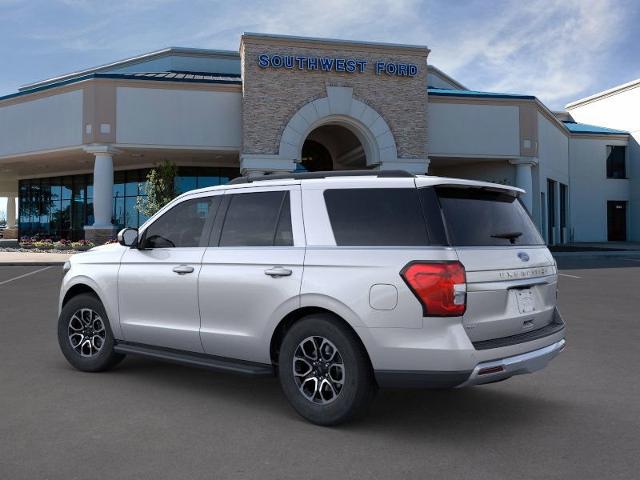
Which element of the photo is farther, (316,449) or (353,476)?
(316,449)

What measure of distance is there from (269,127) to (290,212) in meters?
22.8

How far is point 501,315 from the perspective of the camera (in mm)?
4250

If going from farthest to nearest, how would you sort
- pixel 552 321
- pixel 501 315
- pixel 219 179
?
pixel 219 179
pixel 552 321
pixel 501 315

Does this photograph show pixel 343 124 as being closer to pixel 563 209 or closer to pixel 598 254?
pixel 598 254

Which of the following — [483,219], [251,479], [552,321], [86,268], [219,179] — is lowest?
[251,479]

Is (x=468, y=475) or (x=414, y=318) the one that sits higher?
(x=414, y=318)

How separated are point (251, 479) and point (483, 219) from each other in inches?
96.8

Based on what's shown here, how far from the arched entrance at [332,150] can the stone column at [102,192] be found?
973 centimetres

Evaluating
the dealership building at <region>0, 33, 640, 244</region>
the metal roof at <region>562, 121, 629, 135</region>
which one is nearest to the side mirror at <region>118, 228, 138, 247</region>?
the dealership building at <region>0, 33, 640, 244</region>

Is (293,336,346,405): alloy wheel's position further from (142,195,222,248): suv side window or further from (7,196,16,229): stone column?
(7,196,16,229): stone column

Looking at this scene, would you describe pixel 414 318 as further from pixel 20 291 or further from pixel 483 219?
pixel 20 291

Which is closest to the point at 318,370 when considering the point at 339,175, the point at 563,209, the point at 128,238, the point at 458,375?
the point at 458,375

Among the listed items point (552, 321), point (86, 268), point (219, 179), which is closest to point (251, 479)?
point (552, 321)

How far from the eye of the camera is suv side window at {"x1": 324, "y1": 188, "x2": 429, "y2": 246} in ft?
13.9
